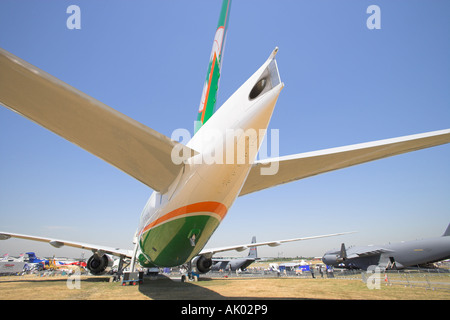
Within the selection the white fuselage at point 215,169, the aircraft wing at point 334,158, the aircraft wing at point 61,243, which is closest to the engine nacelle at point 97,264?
the aircraft wing at point 61,243

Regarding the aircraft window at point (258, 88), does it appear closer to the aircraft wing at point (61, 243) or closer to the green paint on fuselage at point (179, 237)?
the green paint on fuselage at point (179, 237)

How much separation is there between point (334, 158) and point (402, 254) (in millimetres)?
29698

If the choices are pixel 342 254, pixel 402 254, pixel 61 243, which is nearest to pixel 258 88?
pixel 61 243

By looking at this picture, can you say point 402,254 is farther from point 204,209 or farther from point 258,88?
point 258,88

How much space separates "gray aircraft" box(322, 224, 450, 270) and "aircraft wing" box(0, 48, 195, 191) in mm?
30267

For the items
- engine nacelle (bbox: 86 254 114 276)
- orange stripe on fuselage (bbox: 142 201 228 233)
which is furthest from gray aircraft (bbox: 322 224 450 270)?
orange stripe on fuselage (bbox: 142 201 228 233)

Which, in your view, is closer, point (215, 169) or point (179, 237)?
point (215, 169)

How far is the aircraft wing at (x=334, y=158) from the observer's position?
10.7 feet

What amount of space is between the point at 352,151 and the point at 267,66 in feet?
6.48

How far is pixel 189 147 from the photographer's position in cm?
405

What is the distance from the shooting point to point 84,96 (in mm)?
2564

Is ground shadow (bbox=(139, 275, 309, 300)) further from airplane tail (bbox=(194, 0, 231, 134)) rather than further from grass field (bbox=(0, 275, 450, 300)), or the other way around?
airplane tail (bbox=(194, 0, 231, 134))

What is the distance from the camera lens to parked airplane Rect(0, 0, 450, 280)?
251cm
